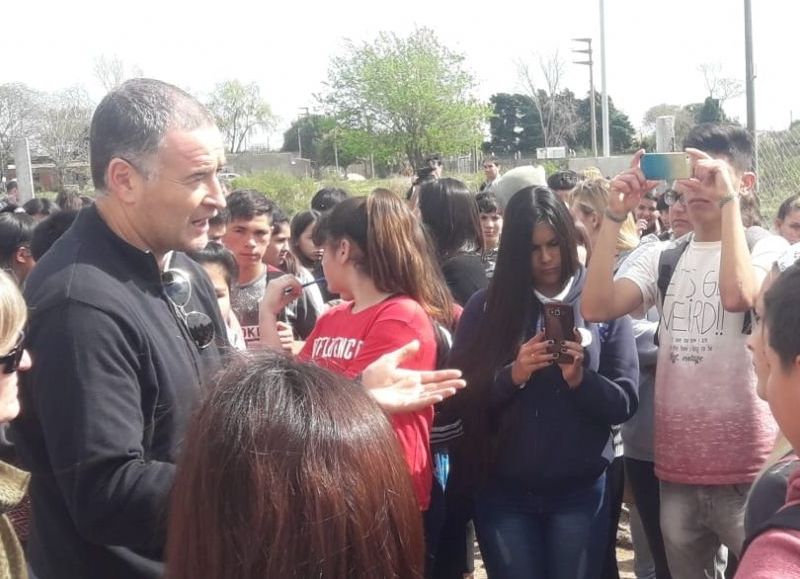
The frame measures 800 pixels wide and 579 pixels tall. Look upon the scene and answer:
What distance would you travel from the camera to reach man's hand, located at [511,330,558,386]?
2816 mm

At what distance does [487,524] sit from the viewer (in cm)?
305

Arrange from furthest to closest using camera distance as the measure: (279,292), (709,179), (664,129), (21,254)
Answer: (664,129)
(21,254)
(279,292)
(709,179)

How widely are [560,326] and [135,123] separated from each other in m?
1.52

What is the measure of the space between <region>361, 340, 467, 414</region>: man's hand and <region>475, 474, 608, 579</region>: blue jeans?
1225 mm

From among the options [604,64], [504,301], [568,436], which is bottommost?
[568,436]

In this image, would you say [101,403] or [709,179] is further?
[709,179]

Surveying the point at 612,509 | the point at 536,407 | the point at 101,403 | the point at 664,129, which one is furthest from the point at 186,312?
the point at 664,129

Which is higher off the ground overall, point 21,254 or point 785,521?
point 21,254

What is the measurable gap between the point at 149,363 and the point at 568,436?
1.62 metres

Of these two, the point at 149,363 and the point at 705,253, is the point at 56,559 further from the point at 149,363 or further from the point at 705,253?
the point at 705,253

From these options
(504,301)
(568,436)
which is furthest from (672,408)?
(504,301)

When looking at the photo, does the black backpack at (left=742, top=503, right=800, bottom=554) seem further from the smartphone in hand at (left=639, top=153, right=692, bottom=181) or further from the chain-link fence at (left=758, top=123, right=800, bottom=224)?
the chain-link fence at (left=758, top=123, right=800, bottom=224)

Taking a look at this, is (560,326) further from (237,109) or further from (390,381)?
(237,109)

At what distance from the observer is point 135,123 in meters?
1.97
